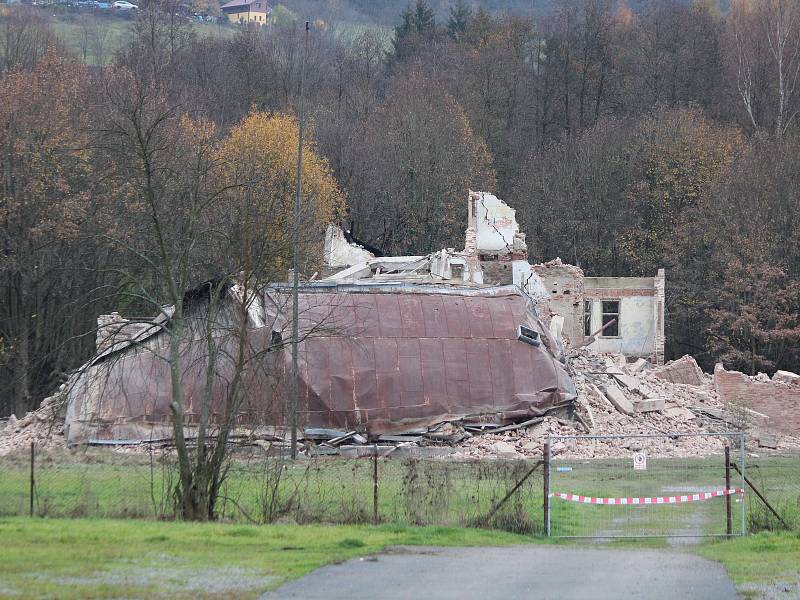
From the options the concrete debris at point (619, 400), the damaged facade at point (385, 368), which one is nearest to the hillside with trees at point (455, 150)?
the damaged facade at point (385, 368)

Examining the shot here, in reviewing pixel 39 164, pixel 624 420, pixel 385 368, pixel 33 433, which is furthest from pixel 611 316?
pixel 33 433

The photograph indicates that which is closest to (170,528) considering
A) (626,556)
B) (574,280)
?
(626,556)

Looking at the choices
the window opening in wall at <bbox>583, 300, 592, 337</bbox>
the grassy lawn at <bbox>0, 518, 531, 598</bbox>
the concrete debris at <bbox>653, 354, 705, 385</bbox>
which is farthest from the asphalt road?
the window opening in wall at <bbox>583, 300, 592, 337</bbox>

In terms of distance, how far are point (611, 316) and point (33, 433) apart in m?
32.4

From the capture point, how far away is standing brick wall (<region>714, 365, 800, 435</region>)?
1510 inches

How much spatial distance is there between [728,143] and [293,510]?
53.9 meters

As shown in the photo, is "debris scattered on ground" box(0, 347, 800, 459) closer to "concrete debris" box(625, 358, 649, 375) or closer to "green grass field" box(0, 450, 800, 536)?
"concrete debris" box(625, 358, 649, 375)

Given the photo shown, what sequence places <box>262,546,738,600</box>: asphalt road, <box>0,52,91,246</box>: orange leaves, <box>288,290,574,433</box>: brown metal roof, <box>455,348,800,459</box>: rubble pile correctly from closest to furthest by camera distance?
<box>262,546,738,600</box>: asphalt road → <box>455,348,800,459</box>: rubble pile → <box>288,290,574,433</box>: brown metal roof → <box>0,52,91,246</box>: orange leaves

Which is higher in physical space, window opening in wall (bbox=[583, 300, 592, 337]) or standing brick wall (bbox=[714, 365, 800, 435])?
window opening in wall (bbox=[583, 300, 592, 337])

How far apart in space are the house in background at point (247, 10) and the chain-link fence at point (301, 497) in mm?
135866

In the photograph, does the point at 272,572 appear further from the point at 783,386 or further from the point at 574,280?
the point at 574,280

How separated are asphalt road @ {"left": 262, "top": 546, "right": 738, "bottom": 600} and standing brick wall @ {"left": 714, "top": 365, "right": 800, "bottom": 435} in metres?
23.2

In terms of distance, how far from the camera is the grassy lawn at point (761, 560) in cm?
1403

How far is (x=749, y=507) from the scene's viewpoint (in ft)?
66.0
